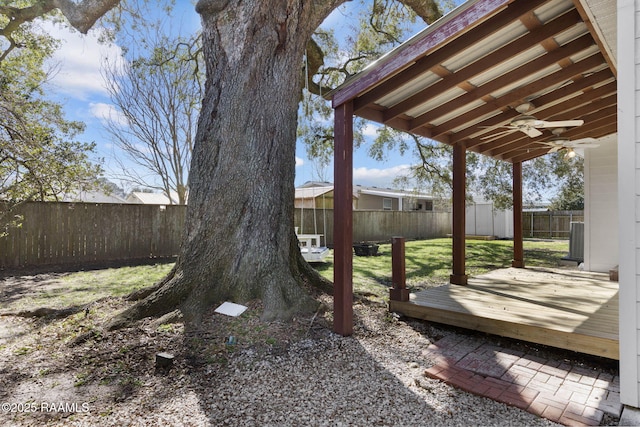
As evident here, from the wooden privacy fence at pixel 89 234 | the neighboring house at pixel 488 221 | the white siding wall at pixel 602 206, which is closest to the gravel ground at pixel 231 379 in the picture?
the wooden privacy fence at pixel 89 234

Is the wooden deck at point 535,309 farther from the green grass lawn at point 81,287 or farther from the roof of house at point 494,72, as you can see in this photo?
the green grass lawn at point 81,287

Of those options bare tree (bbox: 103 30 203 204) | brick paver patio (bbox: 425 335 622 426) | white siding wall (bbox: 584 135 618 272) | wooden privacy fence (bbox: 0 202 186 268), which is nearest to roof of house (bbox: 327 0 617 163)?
white siding wall (bbox: 584 135 618 272)

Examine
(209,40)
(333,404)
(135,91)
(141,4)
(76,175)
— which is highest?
(141,4)

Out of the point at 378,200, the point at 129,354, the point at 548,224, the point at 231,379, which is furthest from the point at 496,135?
the point at 378,200

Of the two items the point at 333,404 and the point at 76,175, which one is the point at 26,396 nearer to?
the point at 333,404

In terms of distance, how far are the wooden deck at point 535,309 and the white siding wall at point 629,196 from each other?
38.7 inches

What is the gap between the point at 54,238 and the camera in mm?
8219

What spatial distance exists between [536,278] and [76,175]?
8.83 m

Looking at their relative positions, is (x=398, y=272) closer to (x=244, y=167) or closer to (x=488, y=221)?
(x=244, y=167)

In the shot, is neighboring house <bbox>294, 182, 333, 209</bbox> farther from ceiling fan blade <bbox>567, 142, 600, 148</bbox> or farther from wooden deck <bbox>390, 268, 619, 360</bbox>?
ceiling fan blade <bbox>567, 142, 600, 148</bbox>

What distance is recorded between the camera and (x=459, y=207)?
538cm

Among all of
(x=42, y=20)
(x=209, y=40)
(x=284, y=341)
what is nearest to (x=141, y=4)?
(x=42, y=20)

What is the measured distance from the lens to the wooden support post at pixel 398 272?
14.1 ft

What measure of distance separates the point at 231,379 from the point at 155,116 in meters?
11.7
